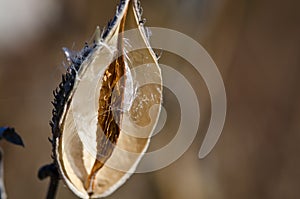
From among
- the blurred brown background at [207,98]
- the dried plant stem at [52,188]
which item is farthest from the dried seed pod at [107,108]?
the blurred brown background at [207,98]

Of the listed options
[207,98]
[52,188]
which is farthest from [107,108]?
[207,98]

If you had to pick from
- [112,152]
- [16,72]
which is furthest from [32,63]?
[112,152]

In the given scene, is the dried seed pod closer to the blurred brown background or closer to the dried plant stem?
the dried plant stem

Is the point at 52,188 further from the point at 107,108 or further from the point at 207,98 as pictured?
the point at 207,98

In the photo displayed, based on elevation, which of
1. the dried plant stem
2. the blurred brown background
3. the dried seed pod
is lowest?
the dried plant stem

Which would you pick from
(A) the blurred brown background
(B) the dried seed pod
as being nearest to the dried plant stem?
(B) the dried seed pod

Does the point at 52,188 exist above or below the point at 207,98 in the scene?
below

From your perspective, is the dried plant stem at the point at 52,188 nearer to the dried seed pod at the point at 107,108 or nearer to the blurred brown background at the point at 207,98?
the dried seed pod at the point at 107,108

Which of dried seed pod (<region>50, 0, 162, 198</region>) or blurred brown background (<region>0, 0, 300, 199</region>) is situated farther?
→ blurred brown background (<region>0, 0, 300, 199</region>)
